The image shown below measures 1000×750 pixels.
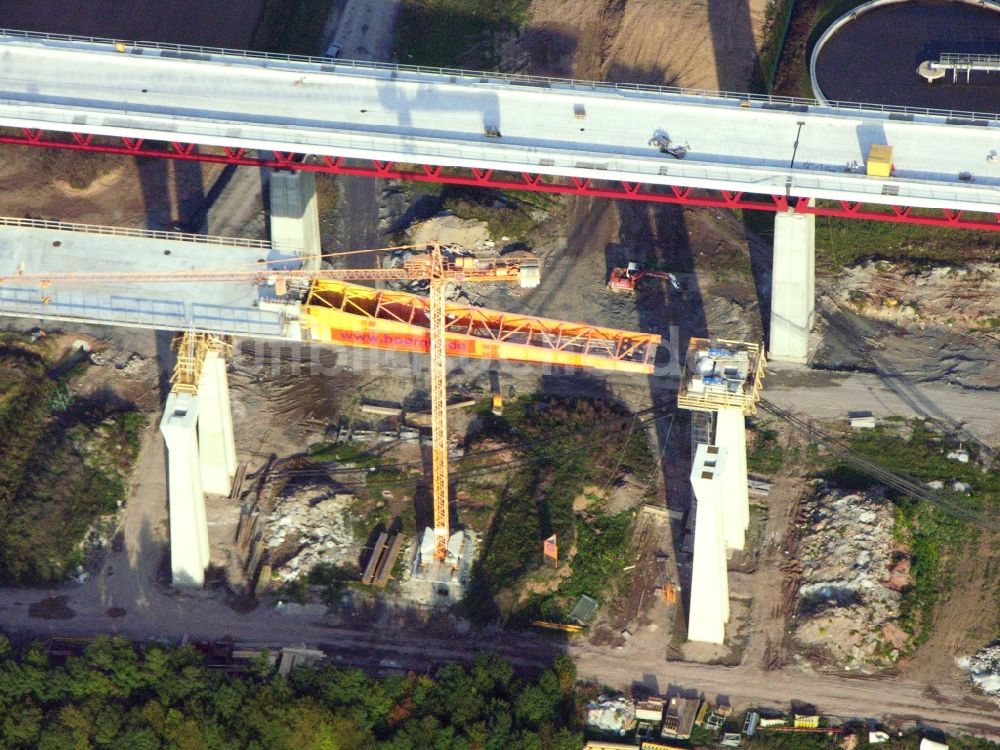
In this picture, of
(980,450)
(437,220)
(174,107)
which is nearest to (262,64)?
(174,107)

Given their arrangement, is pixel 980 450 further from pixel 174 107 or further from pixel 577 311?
pixel 174 107

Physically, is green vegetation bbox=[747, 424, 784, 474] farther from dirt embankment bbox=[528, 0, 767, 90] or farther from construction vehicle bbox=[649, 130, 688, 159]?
dirt embankment bbox=[528, 0, 767, 90]

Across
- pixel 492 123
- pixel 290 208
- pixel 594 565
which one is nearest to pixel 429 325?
pixel 290 208

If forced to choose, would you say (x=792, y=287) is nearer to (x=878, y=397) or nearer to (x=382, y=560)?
(x=878, y=397)

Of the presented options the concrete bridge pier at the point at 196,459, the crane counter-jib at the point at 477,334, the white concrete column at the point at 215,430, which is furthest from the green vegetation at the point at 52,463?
the crane counter-jib at the point at 477,334

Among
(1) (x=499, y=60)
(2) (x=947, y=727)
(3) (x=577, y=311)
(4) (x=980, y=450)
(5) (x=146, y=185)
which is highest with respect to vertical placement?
(1) (x=499, y=60)

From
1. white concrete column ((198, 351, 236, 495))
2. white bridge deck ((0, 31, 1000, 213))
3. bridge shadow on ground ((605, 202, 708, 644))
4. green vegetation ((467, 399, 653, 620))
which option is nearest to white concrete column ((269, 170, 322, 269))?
white bridge deck ((0, 31, 1000, 213))

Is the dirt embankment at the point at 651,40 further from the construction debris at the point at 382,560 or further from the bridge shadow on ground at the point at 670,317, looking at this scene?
the construction debris at the point at 382,560
